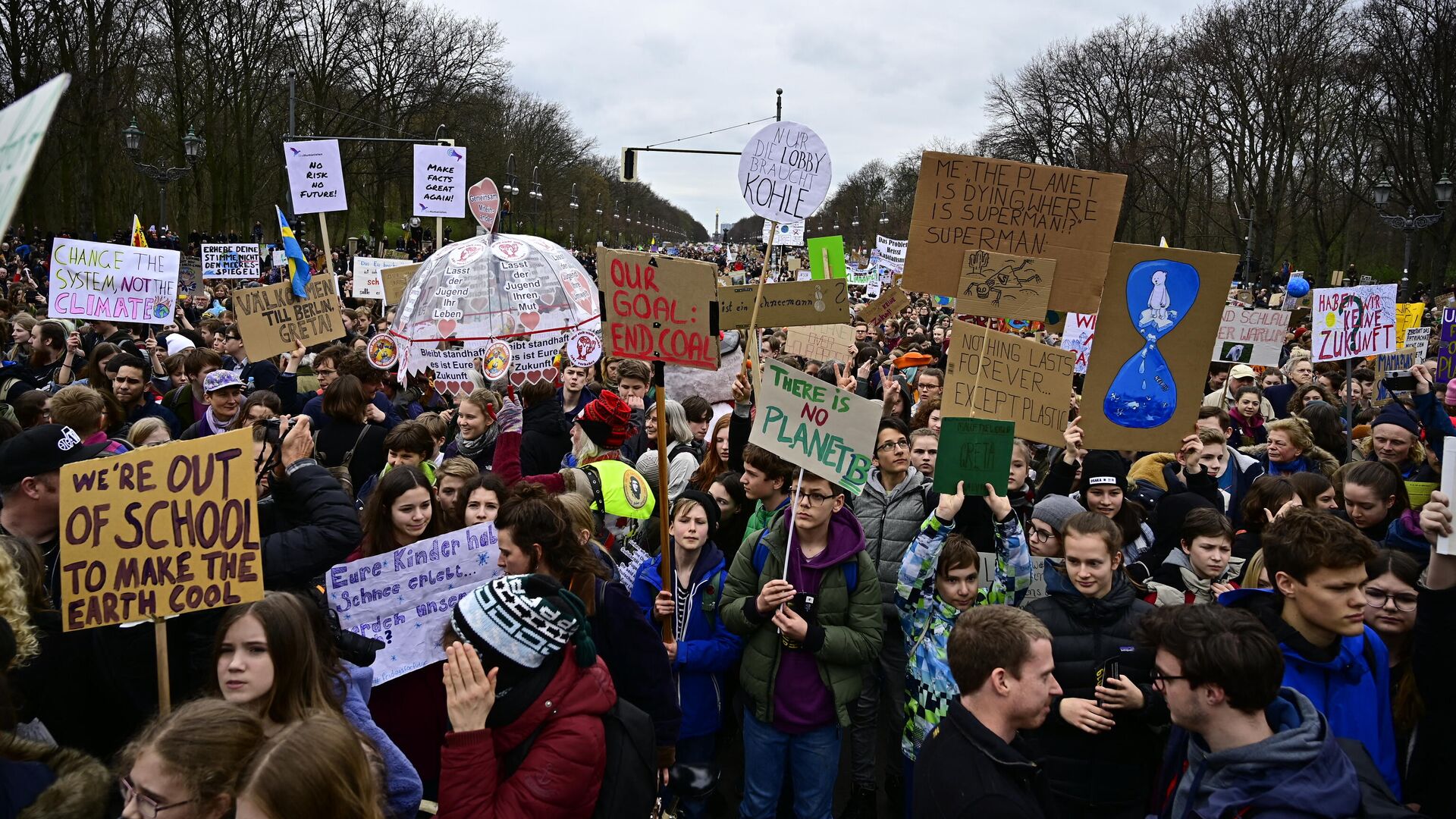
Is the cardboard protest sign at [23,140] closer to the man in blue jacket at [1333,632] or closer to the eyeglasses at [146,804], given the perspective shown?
the eyeglasses at [146,804]

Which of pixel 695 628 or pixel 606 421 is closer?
pixel 695 628

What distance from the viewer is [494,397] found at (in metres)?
6.96

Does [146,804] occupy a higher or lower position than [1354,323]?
lower

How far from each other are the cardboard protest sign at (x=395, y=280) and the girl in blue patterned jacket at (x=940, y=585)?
7900mm

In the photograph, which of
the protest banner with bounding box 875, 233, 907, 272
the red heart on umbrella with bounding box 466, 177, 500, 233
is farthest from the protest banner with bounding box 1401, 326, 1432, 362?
the red heart on umbrella with bounding box 466, 177, 500, 233

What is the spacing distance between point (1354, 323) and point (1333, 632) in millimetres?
6437

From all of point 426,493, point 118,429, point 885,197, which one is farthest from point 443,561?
point 885,197

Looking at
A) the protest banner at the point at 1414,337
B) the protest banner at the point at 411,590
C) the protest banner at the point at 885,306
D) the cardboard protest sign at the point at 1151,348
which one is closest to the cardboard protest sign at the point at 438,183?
the protest banner at the point at 885,306

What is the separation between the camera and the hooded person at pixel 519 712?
261 centimetres

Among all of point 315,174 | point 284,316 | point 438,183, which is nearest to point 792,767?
point 284,316

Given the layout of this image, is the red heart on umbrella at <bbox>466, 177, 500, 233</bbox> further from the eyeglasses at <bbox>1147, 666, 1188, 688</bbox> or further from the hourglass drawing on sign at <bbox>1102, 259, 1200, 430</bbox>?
the eyeglasses at <bbox>1147, 666, 1188, 688</bbox>

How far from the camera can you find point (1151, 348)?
541cm

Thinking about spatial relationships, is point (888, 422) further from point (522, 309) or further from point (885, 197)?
point (885, 197)

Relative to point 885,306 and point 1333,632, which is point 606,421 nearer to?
point 1333,632
